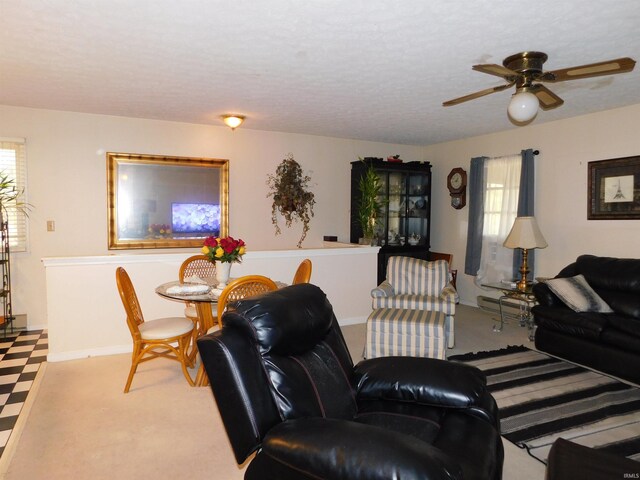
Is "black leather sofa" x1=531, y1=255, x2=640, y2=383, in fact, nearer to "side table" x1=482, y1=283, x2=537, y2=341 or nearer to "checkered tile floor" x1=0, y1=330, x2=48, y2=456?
"side table" x1=482, y1=283, x2=537, y2=341

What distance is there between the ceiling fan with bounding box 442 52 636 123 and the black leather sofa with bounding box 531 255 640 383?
189cm

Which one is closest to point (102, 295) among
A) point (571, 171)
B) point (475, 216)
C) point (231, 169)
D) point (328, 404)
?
point (231, 169)

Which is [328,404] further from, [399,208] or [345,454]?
[399,208]

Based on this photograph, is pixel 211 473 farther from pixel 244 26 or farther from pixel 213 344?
pixel 244 26

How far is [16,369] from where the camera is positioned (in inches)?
142

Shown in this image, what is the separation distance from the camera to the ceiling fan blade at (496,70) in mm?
2495

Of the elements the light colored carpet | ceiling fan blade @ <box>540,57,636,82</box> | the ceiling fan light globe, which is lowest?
the light colored carpet

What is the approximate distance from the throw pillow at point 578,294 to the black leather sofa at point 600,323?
60 mm

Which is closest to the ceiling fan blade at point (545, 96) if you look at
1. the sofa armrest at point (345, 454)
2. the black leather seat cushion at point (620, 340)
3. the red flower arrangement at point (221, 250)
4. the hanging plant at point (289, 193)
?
the black leather seat cushion at point (620, 340)

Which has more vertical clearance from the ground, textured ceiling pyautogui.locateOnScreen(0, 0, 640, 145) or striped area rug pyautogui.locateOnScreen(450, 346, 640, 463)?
textured ceiling pyautogui.locateOnScreen(0, 0, 640, 145)

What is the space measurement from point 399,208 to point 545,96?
3.71 metres

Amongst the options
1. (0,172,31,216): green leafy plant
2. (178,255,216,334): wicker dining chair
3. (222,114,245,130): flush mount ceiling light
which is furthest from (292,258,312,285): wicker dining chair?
(0,172,31,216): green leafy plant

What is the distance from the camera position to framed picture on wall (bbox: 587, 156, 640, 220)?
4340 mm

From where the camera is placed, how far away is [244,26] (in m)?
2.59
